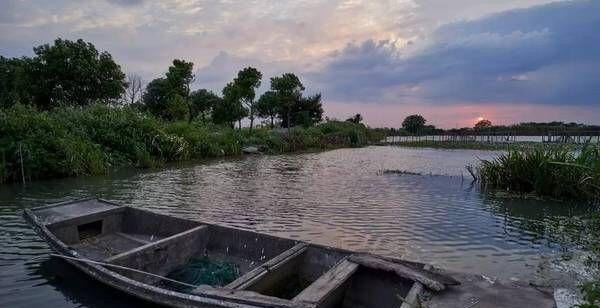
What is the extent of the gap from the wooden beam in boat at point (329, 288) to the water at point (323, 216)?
246 centimetres

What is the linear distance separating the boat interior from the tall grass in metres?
8.82

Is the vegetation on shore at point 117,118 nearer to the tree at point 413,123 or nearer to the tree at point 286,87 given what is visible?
the tree at point 286,87

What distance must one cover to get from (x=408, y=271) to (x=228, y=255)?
3005 mm

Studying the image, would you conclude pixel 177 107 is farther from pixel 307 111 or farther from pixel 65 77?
pixel 307 111

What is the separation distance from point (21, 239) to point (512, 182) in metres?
13.2

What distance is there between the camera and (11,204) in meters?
11.2

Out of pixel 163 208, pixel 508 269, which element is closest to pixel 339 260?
pixel 508 269

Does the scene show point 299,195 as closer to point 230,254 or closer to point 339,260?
point 230,254

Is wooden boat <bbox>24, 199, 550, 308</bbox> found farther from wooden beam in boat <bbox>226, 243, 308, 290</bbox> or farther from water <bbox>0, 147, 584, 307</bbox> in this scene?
water <bbox>0, 147, 584, 307</bbox>

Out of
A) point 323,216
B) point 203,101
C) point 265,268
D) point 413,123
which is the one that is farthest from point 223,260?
point 413,123

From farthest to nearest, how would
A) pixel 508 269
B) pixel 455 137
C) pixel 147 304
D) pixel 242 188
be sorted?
pixel 455 137 → pixel 242 188 → pixel 508 269 → pixel 147 304

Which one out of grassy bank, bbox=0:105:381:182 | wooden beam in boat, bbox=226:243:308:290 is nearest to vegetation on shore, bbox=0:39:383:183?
grassy bank, bbox=0:105:381:182

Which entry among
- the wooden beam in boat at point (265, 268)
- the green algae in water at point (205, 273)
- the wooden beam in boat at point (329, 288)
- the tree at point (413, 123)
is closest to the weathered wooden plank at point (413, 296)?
the wooden beam in boat at point (329, 288)

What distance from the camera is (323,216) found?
35.1 ft
